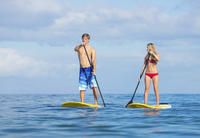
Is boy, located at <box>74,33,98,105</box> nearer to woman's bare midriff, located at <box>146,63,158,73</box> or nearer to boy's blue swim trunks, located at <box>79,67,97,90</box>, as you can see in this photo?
boy's blue swim trunks, located at <box>79,67,97,90</box>

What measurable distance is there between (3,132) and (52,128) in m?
0.92

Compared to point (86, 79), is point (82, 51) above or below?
above

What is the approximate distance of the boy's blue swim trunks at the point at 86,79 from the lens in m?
11.4

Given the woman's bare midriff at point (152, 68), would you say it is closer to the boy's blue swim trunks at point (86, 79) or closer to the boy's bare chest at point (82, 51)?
the boy's blue swim trunks at point (86, 79)

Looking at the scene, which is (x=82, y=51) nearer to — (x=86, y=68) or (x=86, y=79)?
(x=86, y=68)

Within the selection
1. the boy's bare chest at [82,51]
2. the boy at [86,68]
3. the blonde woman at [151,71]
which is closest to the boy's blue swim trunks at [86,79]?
the boy at [86,68]

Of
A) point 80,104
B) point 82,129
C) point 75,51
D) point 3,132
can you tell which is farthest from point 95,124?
point 75,51

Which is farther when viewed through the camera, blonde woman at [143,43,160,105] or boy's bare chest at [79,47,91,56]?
boy's bare chest at [79,47,91,56]

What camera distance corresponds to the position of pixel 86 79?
11.4 meters

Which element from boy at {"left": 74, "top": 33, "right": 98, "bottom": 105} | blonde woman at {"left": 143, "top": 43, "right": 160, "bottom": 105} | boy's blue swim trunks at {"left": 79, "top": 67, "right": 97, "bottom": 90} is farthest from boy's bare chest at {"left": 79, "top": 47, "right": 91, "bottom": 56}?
blonde woman at {"left": 143, "top": 43, "right": 160, "bottom": 105}

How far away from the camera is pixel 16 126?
652 centimetres

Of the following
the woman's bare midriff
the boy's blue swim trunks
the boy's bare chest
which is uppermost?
the boy's bare chest

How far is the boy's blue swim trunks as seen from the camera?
450 inches

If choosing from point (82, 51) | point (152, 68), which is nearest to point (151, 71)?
point (152, 68)
